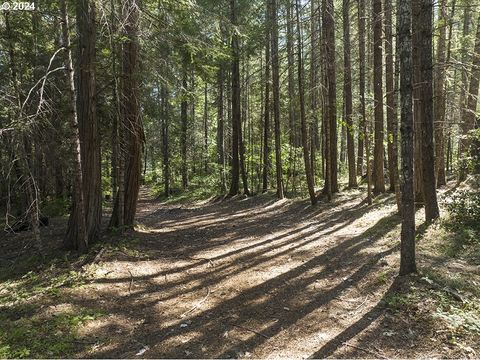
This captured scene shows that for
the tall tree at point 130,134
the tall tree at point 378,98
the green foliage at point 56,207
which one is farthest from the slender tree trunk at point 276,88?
the green foliage at point 56,207

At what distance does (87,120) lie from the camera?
792 cm

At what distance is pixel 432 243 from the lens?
7.06 m

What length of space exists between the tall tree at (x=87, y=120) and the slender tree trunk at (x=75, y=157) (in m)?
0.12

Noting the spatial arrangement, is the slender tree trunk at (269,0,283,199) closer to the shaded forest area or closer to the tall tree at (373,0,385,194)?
the shaded forest area

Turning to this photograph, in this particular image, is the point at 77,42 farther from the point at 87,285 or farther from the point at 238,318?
the point at 238,318

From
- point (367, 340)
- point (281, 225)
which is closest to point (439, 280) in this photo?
point (367, 340)

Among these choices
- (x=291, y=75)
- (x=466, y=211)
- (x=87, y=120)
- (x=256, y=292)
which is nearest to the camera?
(x=256, y=292)

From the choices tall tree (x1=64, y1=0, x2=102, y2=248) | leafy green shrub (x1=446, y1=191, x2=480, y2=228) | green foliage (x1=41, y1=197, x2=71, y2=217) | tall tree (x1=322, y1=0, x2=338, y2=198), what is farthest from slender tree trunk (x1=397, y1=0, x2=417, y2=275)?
green foliage (x1=41, y1=197, x2=71, y2=217)

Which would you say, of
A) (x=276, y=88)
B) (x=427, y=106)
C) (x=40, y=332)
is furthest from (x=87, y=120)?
(x=276, y=88)

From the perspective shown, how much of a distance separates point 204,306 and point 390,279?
3.25m

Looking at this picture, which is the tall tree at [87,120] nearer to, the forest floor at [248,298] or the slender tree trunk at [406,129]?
the forest floor at [248,298]

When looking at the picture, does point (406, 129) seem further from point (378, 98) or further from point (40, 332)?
point (378, 98)

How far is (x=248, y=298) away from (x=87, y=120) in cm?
552

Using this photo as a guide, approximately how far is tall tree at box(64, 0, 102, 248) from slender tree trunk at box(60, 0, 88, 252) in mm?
122
